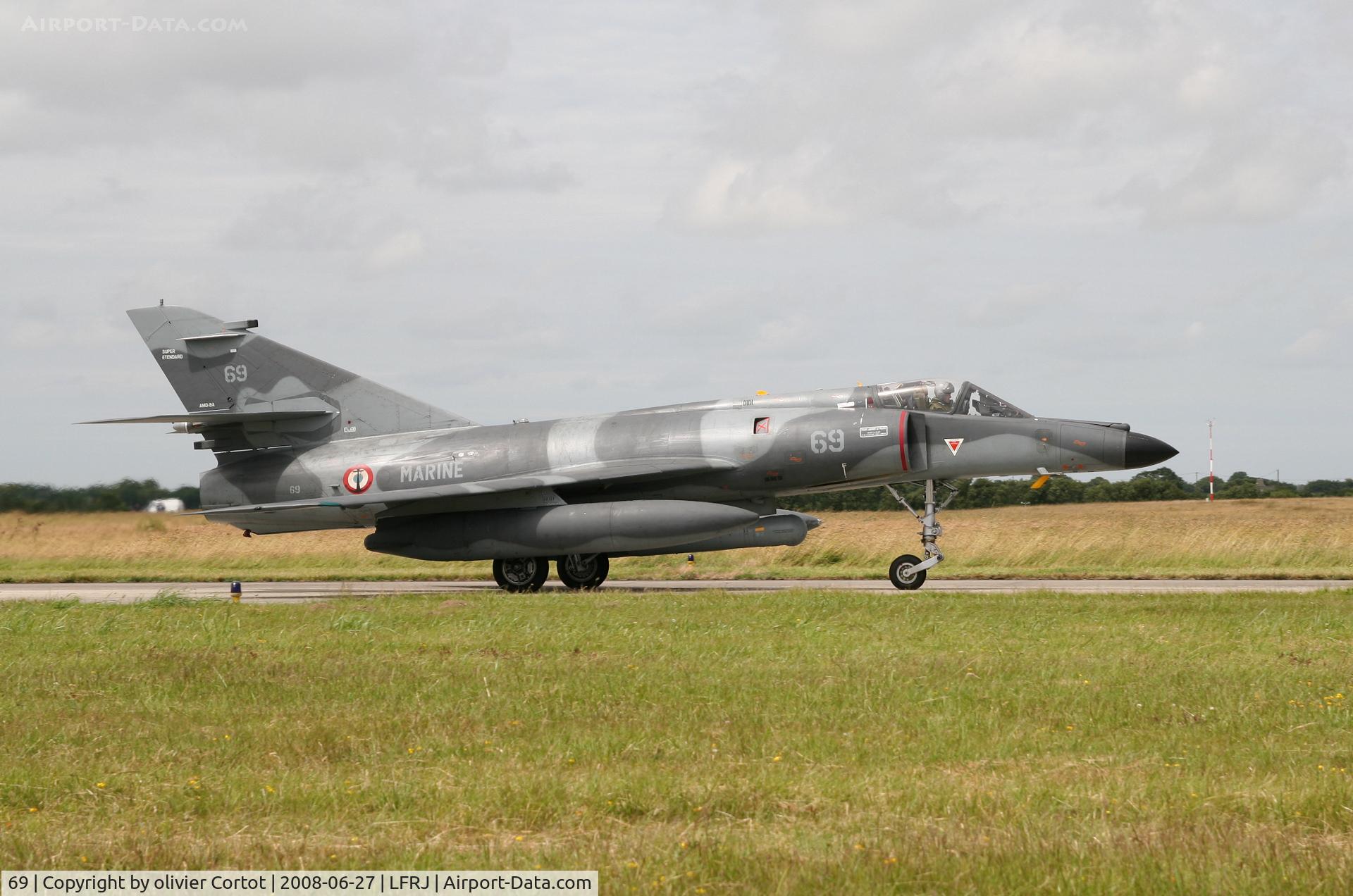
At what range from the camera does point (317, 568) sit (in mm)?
30625

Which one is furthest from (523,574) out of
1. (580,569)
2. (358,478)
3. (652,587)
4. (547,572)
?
→ (358,478)

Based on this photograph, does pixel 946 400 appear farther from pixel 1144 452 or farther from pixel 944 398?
pixel 1144 452

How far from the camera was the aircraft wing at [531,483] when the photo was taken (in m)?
19.9

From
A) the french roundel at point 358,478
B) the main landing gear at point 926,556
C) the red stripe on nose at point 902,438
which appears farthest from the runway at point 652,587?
the red stripe on nose at point 902,438

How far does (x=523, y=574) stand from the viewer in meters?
21.0

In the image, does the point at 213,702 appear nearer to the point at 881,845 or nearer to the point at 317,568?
the point at 881,845

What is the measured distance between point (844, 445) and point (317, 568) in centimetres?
1590

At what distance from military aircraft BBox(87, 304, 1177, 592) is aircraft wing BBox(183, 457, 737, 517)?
0.13 ft

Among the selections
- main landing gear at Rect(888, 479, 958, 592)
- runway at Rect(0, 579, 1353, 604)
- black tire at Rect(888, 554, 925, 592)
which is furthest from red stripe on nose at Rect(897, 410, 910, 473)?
runway at Rect(0, 579, 1353, 604)

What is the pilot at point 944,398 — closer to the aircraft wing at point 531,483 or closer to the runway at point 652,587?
the runway at point 652,587

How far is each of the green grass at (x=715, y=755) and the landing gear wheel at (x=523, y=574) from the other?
27.3ft

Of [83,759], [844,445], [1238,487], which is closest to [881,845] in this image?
[83,759]

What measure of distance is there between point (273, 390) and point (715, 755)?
1758cm

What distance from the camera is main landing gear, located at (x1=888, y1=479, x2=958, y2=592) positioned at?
1941cm
